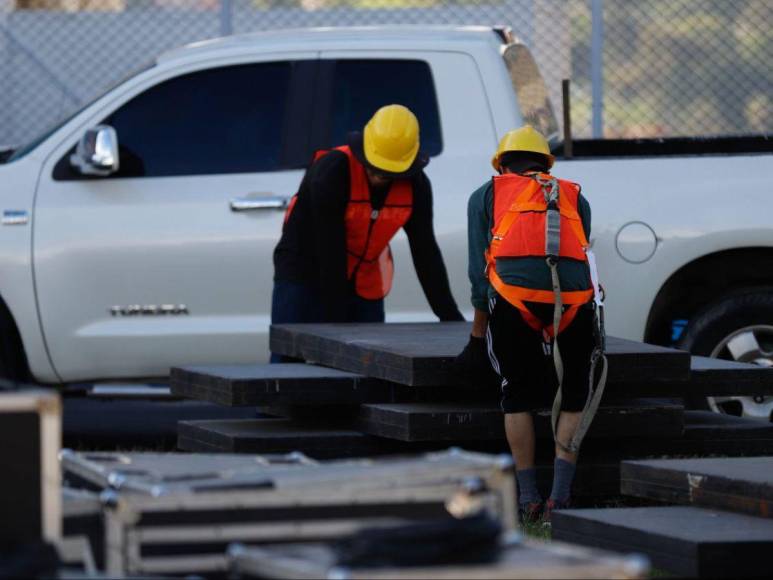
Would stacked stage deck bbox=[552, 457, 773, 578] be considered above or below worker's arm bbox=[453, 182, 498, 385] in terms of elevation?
below

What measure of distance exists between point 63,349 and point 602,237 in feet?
9.04

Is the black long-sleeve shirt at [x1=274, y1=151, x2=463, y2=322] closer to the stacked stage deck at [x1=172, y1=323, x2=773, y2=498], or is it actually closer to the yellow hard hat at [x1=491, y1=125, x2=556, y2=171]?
the stacked stage deck at [x1=172, y1=323, x2=773, y2=498]

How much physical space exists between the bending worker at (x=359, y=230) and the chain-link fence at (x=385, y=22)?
453 cm

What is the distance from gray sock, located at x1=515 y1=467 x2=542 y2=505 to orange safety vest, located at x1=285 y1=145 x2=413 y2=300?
1.45m

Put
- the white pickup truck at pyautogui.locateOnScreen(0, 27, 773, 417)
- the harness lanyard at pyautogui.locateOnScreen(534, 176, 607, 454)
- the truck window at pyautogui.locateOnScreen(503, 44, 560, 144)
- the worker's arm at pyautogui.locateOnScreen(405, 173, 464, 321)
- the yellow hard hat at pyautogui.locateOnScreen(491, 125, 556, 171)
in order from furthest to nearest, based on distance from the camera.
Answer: the truck window at pyautogui.locateOnScreen(503, 44, 560, 144)
the white pickup truck at pyautogui.locateOnScreen(0, 27, 773, 417)
the worker's arm at pyautogui.locateOnScreen(405, 173, 464, 321)
the yellow hard hat at pyautogui.locateOnScreen(491, 125, 556, 171)
the harness lanyard at pyautogui.locateOnScreen(534, 176, 607, 454)

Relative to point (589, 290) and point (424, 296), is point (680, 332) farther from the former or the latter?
point (589, 290)

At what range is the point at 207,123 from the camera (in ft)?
29.9

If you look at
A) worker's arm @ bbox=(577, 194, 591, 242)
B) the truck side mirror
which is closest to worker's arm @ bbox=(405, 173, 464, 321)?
worker's arm @ bbox=(577, 194, 591, 242)

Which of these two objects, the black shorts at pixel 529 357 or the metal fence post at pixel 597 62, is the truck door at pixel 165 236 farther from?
the metal fence post at pixel 597 62

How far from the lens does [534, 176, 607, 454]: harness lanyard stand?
667 cm

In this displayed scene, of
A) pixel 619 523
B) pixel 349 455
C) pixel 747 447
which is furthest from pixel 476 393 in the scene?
pixel 619 523

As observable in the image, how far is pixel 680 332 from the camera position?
883 centimetres

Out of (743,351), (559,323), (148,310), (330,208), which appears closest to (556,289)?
(559,323)

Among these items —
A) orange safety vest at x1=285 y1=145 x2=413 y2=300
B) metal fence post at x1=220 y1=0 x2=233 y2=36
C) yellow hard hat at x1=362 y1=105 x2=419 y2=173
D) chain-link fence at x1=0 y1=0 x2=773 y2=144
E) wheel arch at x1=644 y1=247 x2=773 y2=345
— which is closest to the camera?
yellow hard hat at x1=362 y1=105 x2=419 y2=173
